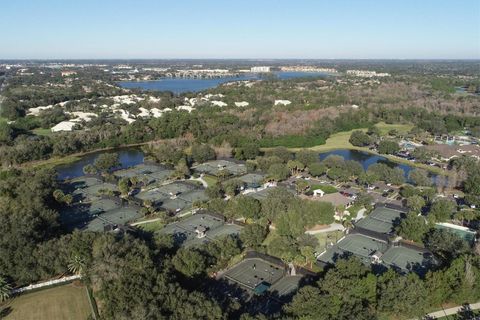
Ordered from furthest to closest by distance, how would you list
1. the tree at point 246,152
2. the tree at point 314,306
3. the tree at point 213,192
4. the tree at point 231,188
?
the tree at point 246,152 → the tree at point 231,188 → the tree at point 213,192 → the tree at point 314,306

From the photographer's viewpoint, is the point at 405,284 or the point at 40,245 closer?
the point at 405,284

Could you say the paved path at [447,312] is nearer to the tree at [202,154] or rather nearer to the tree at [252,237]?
the tree at [252,237]

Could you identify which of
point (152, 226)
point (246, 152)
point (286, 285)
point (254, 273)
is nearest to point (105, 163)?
point (152, 226)

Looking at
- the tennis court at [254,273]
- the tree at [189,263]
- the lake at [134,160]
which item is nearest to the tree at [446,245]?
the tennis court at [254,273]

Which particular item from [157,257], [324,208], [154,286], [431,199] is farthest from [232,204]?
[431,199]

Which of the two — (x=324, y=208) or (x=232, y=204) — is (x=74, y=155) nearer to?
(x=232, y=204)

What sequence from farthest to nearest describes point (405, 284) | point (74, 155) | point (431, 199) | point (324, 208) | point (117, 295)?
1. point (74, 155)
2. point (431, 199)
3. point (324, 208)
4. point (405, 284)
5. point (117, 295)

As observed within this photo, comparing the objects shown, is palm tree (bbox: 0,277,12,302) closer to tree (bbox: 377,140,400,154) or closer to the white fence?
the white fence
